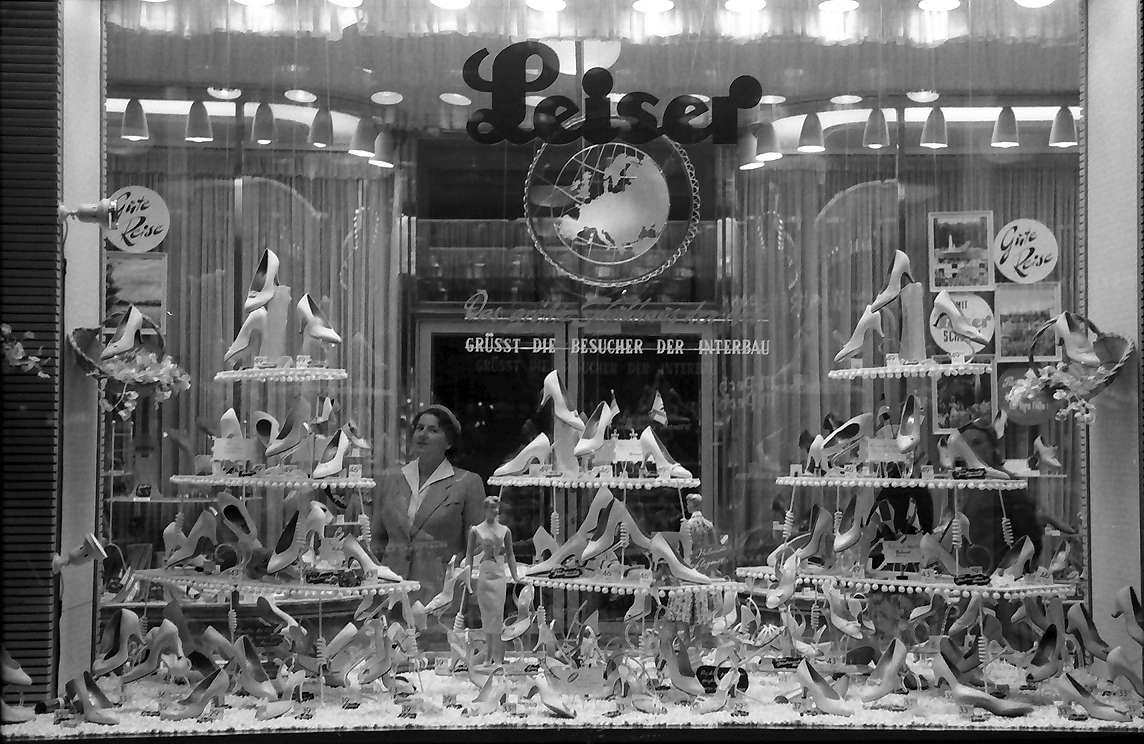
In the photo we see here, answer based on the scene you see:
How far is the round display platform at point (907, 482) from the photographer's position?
5438mm

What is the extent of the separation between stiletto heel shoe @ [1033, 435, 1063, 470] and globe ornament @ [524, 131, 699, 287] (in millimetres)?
2095

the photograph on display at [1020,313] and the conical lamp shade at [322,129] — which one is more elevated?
the conical lamp shade at [322,129]

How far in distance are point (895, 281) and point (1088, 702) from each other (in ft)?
7.22

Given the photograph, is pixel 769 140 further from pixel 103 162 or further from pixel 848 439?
pixel 103 162

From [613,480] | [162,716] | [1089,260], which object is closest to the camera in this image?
[162,716]

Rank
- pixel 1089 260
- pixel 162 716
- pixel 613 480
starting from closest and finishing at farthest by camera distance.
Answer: pixel 162 716, pixel 613 480, pixel 1089 260

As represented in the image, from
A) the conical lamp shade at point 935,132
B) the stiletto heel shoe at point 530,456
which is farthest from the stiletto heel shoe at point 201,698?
the conical lamp shade at point 935,132

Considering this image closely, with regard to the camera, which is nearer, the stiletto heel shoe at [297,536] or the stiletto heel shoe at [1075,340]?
the stiletto heel shoe at [297,536]

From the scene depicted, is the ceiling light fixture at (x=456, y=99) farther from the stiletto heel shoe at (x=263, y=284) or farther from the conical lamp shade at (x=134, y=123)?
the conical lamp shade at (x=134, y=123)

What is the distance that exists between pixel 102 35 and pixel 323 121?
1.16 metres

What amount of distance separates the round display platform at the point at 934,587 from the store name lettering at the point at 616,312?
141 cm

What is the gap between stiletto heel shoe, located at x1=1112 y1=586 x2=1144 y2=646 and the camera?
5.38m

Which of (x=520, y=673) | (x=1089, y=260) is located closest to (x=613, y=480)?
(x=520, y=673)

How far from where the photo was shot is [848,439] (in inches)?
230
